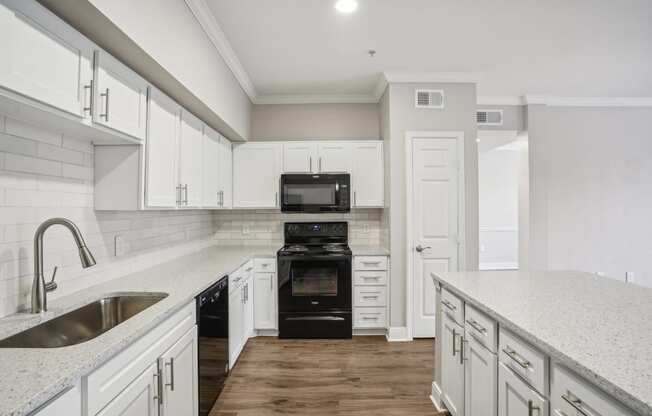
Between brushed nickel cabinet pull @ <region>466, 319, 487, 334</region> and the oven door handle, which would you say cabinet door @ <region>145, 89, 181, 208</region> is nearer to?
the oven door handle

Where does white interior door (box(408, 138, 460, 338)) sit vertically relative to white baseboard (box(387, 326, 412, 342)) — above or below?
above

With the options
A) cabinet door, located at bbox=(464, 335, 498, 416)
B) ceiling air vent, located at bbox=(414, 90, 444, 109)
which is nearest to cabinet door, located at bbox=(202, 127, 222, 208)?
ceiling air vent, located at bbox=(414, 90, 444, 109)

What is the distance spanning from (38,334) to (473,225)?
11.2 ft

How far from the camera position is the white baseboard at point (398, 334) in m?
3.24

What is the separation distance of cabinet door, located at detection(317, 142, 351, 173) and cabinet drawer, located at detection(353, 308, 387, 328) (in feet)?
5.11

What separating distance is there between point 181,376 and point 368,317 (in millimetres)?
2123

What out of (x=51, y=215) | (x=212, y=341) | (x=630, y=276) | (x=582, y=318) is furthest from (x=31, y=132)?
(x=630, y=276)

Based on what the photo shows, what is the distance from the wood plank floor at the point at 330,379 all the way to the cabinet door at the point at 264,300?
179mm

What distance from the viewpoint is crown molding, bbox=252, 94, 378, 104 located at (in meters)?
3.87

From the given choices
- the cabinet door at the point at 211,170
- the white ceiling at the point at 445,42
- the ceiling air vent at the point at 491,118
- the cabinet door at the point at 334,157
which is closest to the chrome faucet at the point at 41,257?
the cabinet door at the point at 211,170

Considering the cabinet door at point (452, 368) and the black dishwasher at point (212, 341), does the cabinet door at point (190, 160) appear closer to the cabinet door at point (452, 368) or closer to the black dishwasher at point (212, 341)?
the black dishwasher at point (212, 341)

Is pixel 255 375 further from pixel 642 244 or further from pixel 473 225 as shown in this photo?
pixel 642 244

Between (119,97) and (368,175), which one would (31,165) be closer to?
(119,97)

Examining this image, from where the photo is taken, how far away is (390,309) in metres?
3.30
